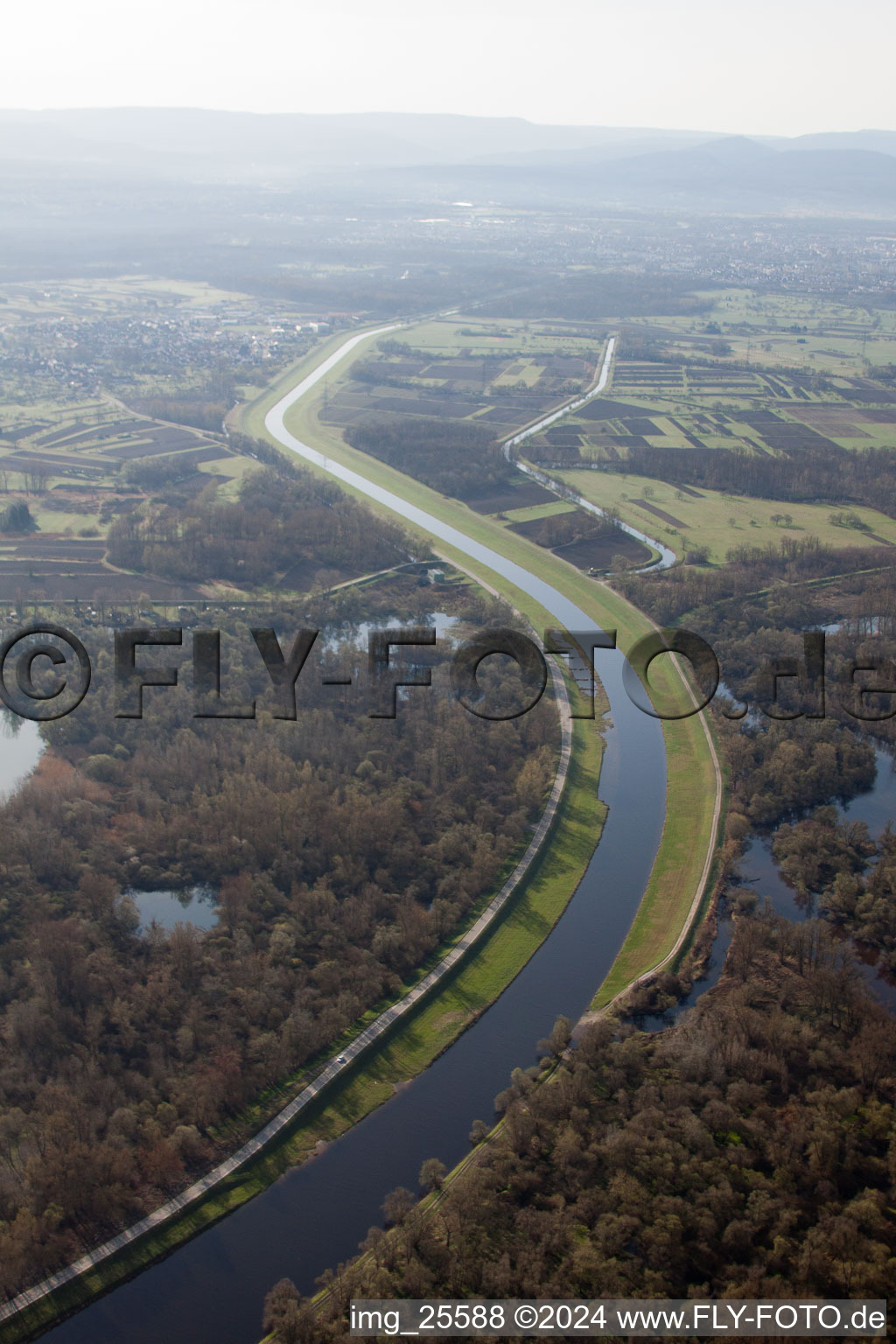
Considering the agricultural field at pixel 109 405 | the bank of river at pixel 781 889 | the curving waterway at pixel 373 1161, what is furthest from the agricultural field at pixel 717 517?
the curving waterway at pixel 373 1161

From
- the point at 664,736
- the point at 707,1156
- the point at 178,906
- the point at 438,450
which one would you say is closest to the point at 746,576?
the point at 664,736

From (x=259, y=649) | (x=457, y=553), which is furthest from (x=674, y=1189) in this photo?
(x=457, y=553)

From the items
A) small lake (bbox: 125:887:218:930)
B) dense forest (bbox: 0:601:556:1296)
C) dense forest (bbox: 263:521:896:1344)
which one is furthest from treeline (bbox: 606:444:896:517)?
small lake (bbox: 125:887:218:930)

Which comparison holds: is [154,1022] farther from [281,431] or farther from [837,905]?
[281,431]

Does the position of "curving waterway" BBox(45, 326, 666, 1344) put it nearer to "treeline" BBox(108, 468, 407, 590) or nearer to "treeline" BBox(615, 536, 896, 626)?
"treeline" BBox(615, 536, 896, 626)

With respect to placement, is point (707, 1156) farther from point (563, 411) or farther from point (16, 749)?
point (563, 411)
